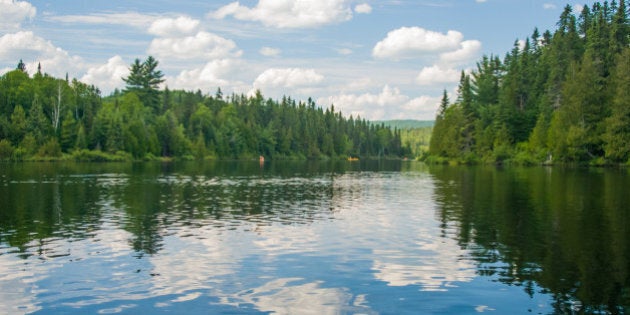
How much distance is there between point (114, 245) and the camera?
80.3 ft

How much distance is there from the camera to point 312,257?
73.7 ft

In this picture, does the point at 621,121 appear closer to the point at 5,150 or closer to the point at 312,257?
the point at 312,257

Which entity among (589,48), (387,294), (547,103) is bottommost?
(387,294)

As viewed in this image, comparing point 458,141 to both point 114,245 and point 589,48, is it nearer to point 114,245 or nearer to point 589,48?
point 589,48

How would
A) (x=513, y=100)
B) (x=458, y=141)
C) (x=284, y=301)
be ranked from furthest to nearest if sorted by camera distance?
(x=458, y=141) → (x=513, y=100) → (x=284, y=301)

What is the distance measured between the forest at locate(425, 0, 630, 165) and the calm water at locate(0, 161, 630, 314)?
7711 centimetres

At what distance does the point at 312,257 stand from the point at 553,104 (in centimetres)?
12744

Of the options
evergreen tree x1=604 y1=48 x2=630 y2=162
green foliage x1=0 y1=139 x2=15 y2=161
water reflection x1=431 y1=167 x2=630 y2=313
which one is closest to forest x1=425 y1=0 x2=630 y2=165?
evergreen tree x1=604 y1=48 x2=630 y2=162

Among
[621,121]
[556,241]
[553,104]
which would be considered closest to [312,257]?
[556,241]

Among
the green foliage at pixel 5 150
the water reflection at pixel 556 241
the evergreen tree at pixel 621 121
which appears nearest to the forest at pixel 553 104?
the evergreen tree at pixel 621 121

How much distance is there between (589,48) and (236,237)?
120m

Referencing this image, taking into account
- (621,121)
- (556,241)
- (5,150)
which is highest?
(621,121)

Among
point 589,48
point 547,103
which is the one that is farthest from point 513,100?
point 589,48

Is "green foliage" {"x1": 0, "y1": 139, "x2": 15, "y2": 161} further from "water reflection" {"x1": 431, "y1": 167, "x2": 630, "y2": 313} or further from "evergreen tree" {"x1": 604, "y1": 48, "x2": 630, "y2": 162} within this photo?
"evergreen tree" {"x1": 604, "y1": 48, "x2": 630, "y2": 162}
